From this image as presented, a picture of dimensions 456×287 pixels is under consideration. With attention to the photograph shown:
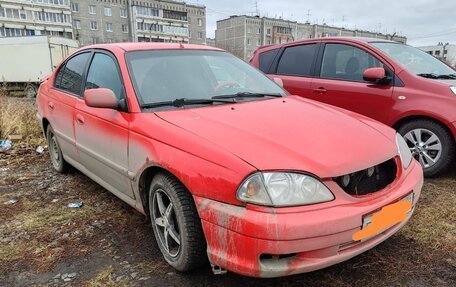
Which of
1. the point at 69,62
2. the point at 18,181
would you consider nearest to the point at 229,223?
Answer: the point at 69,62

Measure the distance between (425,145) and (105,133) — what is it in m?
3.47

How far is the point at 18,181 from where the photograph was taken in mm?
4469

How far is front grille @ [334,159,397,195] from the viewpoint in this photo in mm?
2041

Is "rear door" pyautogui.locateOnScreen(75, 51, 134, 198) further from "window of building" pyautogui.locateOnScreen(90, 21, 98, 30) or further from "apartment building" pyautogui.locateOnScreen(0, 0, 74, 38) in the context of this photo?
"window of building" pyautogui.locateOnScreen(90, 21, 98, 30)

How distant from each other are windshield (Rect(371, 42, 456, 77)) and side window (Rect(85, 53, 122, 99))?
338cm

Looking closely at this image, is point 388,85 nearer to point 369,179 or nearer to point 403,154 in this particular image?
point 403,154

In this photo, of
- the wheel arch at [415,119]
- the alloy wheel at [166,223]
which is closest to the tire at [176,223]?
the alloy wheel at [166,223]

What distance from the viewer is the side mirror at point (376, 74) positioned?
4.24 meters

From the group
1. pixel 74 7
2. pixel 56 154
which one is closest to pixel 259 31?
pixel 74 7

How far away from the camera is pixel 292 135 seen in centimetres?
223

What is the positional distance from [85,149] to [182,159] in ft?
5.45

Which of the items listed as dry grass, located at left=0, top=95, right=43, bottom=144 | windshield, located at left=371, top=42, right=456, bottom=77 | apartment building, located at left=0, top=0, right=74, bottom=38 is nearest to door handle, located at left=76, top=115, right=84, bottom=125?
dry grass, located at left=0, top=95, right=43, bottom=144

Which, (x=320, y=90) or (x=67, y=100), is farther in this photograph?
(x=320, y=90)

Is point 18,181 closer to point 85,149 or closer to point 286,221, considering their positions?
point 85,149
